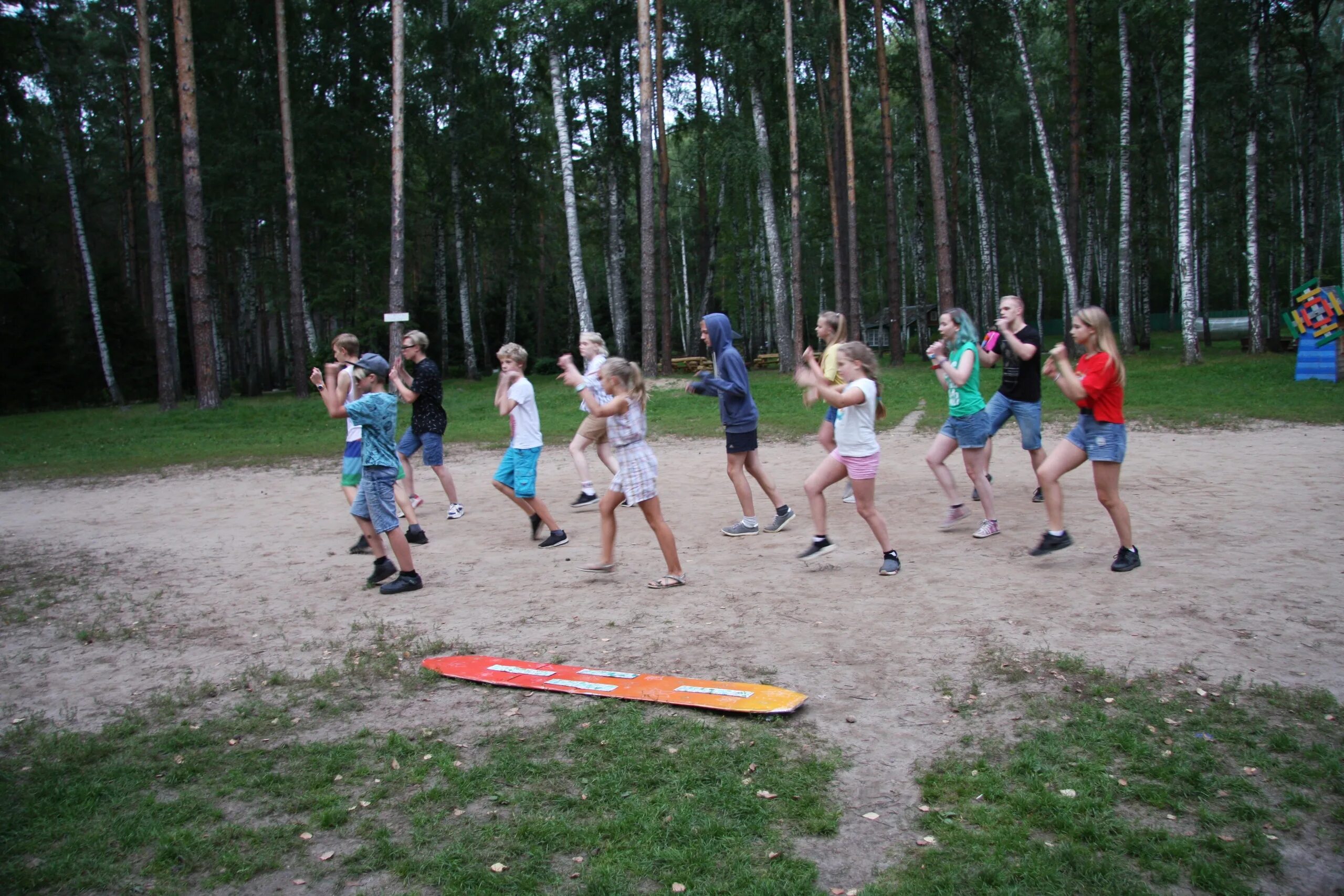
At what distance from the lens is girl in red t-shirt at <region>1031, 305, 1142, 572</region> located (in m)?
6.37

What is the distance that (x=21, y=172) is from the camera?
3028 centimetres

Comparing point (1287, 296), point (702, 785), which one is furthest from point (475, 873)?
point (1287, 296)

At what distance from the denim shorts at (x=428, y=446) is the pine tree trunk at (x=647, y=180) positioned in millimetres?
14854

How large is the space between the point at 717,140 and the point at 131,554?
24.7 m

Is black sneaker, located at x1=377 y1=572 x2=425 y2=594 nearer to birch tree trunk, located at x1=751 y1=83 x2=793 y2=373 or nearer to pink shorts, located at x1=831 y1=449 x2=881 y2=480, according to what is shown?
pink shorts, located at x1=831 y1=449 x2=881 y2=480

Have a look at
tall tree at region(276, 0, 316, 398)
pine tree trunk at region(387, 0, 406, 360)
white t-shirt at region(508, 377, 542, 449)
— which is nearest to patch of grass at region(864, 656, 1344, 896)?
white t-shirt at region(508, 377, 542, 449)

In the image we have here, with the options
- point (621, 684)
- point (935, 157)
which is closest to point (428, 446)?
point (621, 684)

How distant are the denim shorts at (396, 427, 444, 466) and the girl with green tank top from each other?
4.69 m

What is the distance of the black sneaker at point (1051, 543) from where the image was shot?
6.82m

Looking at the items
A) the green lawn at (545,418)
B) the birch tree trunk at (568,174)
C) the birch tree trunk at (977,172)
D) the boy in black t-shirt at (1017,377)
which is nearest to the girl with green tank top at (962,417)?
the boy in black t-shirt at (1017,377)

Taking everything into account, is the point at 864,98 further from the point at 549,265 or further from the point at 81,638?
the point at 81,638

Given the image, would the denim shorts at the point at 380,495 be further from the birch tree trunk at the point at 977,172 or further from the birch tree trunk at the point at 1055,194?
the birch tree trunk at the point at 977,172

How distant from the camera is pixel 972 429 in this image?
8.01 metres

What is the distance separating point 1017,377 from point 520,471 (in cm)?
444
